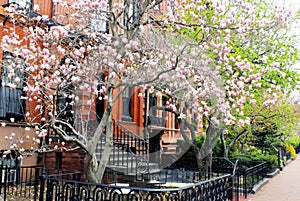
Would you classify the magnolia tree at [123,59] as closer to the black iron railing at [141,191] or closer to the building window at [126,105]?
the black iron railing at [141,191]

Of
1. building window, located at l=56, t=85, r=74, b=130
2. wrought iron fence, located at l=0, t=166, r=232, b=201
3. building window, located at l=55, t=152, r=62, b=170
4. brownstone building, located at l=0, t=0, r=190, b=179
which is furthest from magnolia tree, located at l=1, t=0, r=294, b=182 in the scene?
building window, located at l=55, t=152, r=62, b=170

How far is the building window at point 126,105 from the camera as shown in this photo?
17.4 meters

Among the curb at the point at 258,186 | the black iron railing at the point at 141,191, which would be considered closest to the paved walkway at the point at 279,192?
the curb at the point at 258,186

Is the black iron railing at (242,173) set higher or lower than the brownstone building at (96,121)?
lower

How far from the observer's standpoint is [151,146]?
17.7 metres

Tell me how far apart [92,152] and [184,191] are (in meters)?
2.39

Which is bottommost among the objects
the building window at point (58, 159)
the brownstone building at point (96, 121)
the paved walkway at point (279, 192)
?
the paved walkway at point (279, 192)

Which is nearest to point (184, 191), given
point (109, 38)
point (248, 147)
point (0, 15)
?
point (109, 38)

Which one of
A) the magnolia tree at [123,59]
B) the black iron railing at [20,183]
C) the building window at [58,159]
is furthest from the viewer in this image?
the building window at [58,159]

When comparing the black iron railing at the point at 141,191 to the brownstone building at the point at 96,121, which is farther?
the brownstone building at the point at 96,121

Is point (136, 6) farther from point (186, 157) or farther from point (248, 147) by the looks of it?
point (248, 147)

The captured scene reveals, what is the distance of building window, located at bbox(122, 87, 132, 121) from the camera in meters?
17.4

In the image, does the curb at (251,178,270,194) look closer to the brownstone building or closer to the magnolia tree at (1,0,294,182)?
the magnolia tree at (1,0,294,182)

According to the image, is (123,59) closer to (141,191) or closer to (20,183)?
(141,191)
